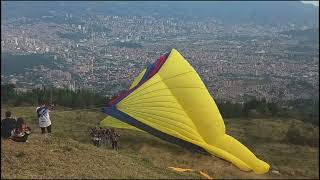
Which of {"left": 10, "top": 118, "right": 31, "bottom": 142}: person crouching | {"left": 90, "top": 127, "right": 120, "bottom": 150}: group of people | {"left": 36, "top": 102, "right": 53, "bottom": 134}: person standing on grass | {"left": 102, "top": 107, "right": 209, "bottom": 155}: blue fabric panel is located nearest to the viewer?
{"left": 10, "top": 118, "right": 31, "bottom": 142}: person crouching

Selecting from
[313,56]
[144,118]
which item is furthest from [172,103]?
[313,56]

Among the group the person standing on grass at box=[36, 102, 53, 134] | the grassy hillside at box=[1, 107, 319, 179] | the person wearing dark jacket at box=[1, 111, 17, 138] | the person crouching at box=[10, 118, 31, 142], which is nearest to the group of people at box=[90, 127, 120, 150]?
the grassy hillside at box=[1, 107, 319, 179]

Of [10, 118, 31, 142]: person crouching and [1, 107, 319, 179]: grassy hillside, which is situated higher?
[10, 118, 31, 142]: person crouching

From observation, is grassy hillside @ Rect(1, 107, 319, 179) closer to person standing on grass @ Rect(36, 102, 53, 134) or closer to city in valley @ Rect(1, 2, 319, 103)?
person standing on grass @ Rect(36, 102, 53, 134)

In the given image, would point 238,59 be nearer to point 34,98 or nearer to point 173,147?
point 34,98

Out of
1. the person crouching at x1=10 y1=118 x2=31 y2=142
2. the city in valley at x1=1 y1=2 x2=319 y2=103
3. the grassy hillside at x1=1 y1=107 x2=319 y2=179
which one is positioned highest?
the person crouching at x1=10 y1=118 x2=31 y2=142

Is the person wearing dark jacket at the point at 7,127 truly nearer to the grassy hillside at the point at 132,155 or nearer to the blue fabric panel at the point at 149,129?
the grassy hillside at the point at 132,155
